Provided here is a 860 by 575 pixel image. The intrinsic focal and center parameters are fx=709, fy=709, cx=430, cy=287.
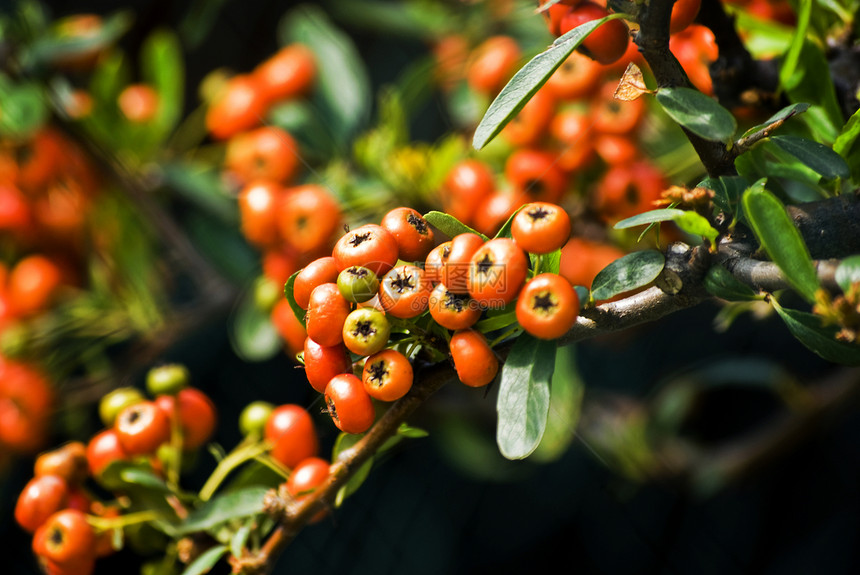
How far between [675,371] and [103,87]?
3.78 feet

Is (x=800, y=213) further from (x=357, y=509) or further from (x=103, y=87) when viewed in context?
(x=103, y=87)

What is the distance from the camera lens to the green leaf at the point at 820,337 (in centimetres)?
45

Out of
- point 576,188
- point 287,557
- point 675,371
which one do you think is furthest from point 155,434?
point 675,371

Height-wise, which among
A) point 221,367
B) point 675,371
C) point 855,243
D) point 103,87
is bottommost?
point 675,371

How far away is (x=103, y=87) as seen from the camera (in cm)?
115

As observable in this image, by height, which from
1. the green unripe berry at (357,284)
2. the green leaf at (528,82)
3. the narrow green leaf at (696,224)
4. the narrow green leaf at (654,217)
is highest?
the green leaf at (528,82)

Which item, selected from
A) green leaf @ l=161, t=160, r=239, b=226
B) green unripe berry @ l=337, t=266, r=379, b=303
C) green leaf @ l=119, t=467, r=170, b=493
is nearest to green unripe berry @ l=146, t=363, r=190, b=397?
green leaf @ l=119, t=467, r=170, b=493

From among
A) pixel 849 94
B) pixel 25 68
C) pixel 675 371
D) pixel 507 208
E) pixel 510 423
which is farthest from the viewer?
pixel 675 371

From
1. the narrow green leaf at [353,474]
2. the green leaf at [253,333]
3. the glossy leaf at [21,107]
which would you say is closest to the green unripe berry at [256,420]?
the narrow green leaf at [353,474]

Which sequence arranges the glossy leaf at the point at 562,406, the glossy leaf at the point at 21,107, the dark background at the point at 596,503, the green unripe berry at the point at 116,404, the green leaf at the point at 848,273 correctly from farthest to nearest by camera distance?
1. the dark background at the point at 596,503
2. the glossy leaf at the point at 21,107
3. the glossy leaf at the point at 562,406
4. the green unripe berry at the point at 116,404
5. the green leaf at the point at 848,273

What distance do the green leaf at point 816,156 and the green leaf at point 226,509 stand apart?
489 millimetres

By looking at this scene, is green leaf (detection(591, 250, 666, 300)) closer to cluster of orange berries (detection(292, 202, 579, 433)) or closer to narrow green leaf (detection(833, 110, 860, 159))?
cluster of orange berries (detection(292, 202, 579, 433))

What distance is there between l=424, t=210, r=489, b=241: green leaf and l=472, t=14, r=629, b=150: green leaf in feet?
0.17

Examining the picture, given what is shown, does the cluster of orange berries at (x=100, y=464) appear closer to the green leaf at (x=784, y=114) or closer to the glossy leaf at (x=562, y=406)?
the glossy leaf at (x=562, y=406)
